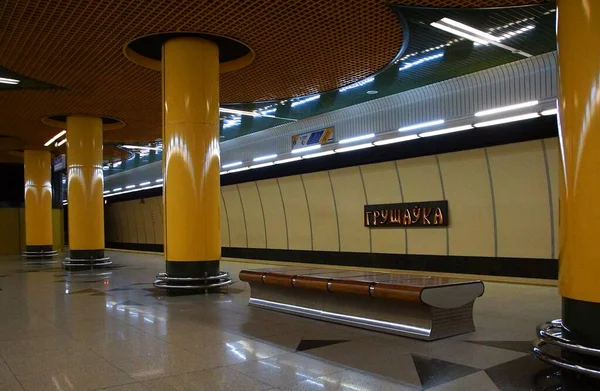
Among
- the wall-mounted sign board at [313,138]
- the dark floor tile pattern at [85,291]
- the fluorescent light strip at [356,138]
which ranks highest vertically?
the wall-mounted sign board at [313,138]

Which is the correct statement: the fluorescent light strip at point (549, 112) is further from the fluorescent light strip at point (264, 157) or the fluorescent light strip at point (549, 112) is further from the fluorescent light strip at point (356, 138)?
the fluorescent light strip at point (264, 157)

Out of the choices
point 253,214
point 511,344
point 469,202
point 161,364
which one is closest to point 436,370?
point 511,344

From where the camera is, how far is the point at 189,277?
10398 millimetres

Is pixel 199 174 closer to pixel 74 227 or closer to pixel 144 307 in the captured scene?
pixel 144 307

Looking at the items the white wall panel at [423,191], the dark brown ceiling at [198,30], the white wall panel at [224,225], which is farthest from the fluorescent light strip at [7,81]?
the white wall panel at [224,225]

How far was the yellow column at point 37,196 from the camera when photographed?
82.0 feet

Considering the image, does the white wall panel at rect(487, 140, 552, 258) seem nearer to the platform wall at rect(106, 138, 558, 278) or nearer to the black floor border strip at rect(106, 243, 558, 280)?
the platform wall at rect(106, 138, 558, 278)

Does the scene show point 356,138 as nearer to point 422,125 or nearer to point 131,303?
point 422,125

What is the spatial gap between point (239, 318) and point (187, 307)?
1467 mm

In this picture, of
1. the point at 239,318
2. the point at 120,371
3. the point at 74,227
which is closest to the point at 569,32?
the point at 120,371

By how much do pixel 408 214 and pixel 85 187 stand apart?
10039 mm

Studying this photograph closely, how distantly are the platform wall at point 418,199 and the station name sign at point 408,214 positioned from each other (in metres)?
0.17

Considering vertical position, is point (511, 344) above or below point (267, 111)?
below

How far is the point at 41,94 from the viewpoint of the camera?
46.3 ft
